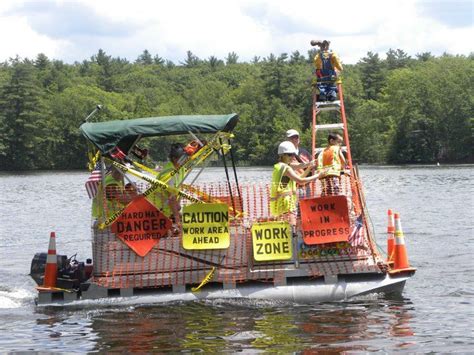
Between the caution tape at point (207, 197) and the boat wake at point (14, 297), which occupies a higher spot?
the caution tape at point (207, 197)

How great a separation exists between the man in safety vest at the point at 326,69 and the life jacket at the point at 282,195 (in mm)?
2401

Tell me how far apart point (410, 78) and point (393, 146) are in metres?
18.3

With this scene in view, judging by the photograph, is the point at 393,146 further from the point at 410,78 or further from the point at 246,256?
the point at 246,256

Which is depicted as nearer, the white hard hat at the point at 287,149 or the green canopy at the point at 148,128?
the green canopy at the point at 148,128

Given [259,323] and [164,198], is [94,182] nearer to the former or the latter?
[164,198]

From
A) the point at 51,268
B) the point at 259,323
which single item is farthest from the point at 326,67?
the point at 51,268

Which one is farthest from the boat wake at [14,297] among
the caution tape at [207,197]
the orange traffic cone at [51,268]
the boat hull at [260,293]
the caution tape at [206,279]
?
the caution tape at [207,197]

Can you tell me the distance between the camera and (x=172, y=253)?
54.1 ft

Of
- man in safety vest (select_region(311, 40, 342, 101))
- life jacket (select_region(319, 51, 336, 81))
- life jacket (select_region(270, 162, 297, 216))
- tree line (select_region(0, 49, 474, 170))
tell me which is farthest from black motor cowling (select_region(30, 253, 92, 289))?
tree line (select_region(0, 49, 474, 170))

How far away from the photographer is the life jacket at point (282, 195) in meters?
16.6

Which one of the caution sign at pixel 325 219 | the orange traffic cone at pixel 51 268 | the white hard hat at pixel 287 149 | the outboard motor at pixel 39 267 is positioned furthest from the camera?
the outboard motor at pixel 39 267

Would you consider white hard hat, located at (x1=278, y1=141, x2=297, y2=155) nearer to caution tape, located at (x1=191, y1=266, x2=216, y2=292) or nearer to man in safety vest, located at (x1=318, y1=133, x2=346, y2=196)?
man in safety vest, located at (x1=318, y1=133, x2=346, y2=196)

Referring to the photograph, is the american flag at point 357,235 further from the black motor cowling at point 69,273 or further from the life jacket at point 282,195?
the black motor cowling at point 69,273

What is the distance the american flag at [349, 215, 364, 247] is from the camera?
16531mm
